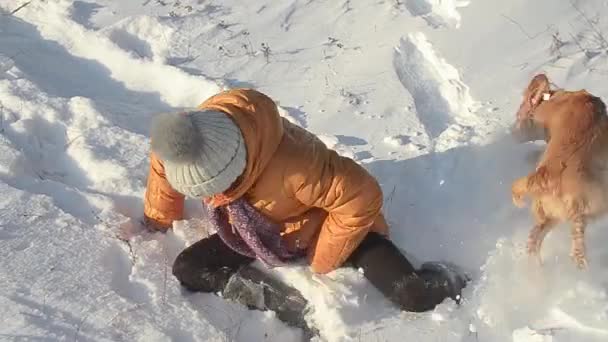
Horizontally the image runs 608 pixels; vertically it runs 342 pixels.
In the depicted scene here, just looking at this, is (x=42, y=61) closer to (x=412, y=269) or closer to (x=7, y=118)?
(x=7, y=118)

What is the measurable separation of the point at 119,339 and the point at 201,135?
2.73 feet

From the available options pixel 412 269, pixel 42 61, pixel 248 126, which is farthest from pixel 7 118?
pixel 412 269

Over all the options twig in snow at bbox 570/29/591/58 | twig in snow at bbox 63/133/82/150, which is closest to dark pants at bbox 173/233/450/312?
twig in snow at bbox 63/133/82/150

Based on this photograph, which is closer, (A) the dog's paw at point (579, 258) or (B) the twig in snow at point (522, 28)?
(A) the dog's paw at point (579, 258)

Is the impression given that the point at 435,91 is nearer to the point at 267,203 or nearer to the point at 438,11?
the point at 438,11

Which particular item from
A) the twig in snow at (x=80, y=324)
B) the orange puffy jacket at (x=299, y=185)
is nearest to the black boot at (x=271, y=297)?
the orange puffy jacket at (x=299, y=185)

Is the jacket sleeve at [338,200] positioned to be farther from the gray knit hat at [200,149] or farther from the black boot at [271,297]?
the gray knit hat at [200,149]

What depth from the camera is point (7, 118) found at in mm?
3674

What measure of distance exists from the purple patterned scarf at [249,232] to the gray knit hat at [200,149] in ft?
1.13

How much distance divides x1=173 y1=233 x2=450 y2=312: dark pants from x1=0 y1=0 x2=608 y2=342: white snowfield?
0.17ft

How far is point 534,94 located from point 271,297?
4.25 ft

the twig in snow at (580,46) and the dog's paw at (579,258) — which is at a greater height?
the twig in snow at (580,46)

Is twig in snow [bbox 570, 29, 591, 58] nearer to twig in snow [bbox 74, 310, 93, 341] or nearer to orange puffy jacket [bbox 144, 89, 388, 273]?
orange puffy jacket [bbox 144, 89, 388, 273]

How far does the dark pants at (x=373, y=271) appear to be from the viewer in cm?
289
